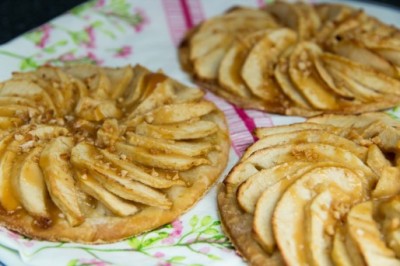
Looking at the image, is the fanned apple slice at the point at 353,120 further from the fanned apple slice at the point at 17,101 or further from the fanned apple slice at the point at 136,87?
the fanned apple slice at the point at 17,101

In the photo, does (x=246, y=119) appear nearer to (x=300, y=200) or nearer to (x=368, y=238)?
(x=300, y=200)

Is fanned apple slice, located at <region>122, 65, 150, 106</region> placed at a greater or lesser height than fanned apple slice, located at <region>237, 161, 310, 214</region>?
greater

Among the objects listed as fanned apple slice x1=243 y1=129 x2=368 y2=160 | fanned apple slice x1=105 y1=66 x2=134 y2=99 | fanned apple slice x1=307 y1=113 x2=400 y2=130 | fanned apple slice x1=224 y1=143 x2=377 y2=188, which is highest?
fanned apple slice x1=105 y1=66 x2=134 y2=99

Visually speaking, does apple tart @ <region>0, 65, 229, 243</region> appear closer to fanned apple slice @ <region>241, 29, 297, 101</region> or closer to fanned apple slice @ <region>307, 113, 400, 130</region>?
fanned apple slice @ <region>241, 29, 297, 101</region>

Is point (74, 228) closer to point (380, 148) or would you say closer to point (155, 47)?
point (380, 148)

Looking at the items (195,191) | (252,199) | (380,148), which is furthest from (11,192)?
(380,148)

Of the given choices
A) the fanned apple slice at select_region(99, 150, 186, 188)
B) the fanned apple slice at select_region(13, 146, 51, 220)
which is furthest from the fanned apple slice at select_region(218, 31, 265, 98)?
the fanned apple slice at select_region(13, 146, 51, 220)

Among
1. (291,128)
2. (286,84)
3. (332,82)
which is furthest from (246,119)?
(332,82)
